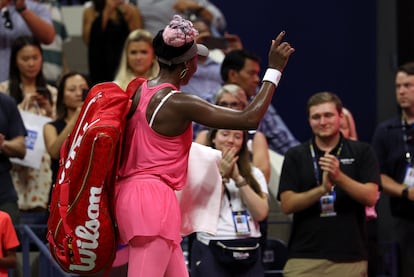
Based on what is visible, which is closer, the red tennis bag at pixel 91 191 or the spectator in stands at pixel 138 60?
the red tennis bag at pixel 91 191

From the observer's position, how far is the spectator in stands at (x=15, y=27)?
9227mm

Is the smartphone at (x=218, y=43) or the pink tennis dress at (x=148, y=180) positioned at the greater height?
the smartphone at (x=218, y=43)

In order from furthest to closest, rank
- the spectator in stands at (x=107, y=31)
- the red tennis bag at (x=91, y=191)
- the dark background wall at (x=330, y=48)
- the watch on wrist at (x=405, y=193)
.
Result: 1. the dark background wall at (x=330, y=48)
2. the spectator in stands at (x=107, y=31)
3. the watch on wrist at (x=405, y=193)
4. the red tennis bag at (x=91, y=191)

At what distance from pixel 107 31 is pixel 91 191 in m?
4.38

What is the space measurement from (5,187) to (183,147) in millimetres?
2532

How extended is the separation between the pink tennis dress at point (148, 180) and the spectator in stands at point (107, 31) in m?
4.09

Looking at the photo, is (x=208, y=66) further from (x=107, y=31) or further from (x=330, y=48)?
(x=330, y=48)

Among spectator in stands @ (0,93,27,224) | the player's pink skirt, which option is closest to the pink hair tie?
the player's pink skirt

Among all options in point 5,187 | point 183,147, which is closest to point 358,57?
point 5,187

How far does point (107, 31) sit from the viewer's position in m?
9.70

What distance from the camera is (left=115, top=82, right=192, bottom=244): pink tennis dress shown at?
18.2ft

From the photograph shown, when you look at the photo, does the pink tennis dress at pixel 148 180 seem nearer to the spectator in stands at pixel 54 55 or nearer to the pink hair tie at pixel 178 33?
the pink hair tie at pixel 178 33

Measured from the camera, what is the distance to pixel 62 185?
5.62 meters

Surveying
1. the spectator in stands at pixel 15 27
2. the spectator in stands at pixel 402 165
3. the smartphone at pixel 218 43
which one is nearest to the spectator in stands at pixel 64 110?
the spectator in stands at pixel 15 27
